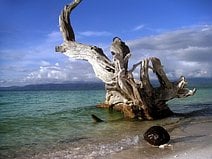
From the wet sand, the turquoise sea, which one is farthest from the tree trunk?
the wet sand

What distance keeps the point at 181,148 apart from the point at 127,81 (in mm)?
7572

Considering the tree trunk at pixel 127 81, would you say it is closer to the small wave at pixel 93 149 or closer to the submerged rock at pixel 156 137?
the small wave at pixel 93 149

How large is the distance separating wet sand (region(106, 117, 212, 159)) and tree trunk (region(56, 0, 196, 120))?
14.5 ft

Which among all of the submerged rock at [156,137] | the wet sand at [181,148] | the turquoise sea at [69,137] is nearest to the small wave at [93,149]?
the turquoise sea at [69,137]

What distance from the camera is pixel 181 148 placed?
10102 millimetres

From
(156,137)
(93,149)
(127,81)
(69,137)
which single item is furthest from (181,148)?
(127,81)

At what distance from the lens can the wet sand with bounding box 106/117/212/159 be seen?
9.13 metres

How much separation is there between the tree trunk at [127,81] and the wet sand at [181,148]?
4.43 metres

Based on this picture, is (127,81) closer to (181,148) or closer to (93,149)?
(93,149)

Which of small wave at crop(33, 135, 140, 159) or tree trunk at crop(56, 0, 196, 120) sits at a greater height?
tree trunk at crop(56, 0, 196, 120)

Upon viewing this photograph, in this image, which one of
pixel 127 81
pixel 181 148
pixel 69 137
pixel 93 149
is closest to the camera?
pixel 181 148

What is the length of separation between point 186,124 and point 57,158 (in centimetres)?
730

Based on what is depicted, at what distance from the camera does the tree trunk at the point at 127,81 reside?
17609mm

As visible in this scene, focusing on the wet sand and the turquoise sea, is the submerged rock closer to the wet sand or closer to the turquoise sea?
the wet sand
